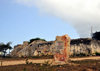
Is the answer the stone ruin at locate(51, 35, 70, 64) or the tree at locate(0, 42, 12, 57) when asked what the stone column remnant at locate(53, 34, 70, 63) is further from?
the tree at locate(0, 42, 12, 57)

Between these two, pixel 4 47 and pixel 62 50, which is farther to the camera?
pixel 4 47

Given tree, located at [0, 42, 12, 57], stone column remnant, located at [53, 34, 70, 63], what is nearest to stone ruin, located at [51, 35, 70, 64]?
stone column remnant, located at [53, 34, 70, 63]

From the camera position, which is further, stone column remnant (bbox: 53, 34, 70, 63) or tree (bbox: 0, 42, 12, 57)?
tree (bbox: 0, 42, 12, 57)

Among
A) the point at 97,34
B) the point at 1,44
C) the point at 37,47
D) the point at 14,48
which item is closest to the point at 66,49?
the point at 37,47

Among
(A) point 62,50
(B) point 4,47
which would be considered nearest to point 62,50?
(A) point 62,50

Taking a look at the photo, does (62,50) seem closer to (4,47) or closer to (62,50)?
(62,50)

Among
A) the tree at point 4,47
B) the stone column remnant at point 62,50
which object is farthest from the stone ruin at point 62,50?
the tree at point 4,47

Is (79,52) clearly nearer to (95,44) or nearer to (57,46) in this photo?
(95,44)

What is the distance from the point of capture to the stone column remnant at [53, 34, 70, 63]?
703 inches

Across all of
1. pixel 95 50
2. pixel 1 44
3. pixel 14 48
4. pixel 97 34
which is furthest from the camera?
pixel 14 48

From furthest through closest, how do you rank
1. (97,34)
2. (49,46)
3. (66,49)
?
(97,34) → (49,46) → (66,49)

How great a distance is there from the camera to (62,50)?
1795cm

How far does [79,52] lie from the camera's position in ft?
141

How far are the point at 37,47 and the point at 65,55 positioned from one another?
1362 inches
